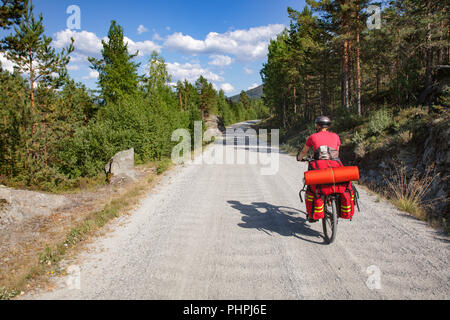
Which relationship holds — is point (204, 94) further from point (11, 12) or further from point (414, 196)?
point (414, 196)

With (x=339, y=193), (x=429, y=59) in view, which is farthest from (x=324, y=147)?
(x=429, y=59)

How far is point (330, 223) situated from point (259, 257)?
5.05 ft

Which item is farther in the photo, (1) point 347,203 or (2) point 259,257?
(1) point 347,203

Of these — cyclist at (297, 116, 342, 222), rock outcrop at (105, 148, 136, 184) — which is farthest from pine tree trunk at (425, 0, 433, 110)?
rock outcrop at (105, 148, 136, 184)

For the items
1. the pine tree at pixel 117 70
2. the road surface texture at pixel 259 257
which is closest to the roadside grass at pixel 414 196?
the road surface texture at pixel 259 257

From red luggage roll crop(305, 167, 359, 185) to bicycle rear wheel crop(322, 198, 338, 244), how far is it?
48 centimetres

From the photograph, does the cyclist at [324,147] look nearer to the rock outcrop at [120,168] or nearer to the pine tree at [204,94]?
the rock outcrop at [120,168]

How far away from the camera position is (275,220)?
5684mm

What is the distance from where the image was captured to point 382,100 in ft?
58.1

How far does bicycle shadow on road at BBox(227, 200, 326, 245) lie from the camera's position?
499 cm

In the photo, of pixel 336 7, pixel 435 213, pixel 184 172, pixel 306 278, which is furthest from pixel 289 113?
pixel 306 278

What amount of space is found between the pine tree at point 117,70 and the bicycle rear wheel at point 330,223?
23139 millimetres

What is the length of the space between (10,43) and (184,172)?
10247 millimetres
